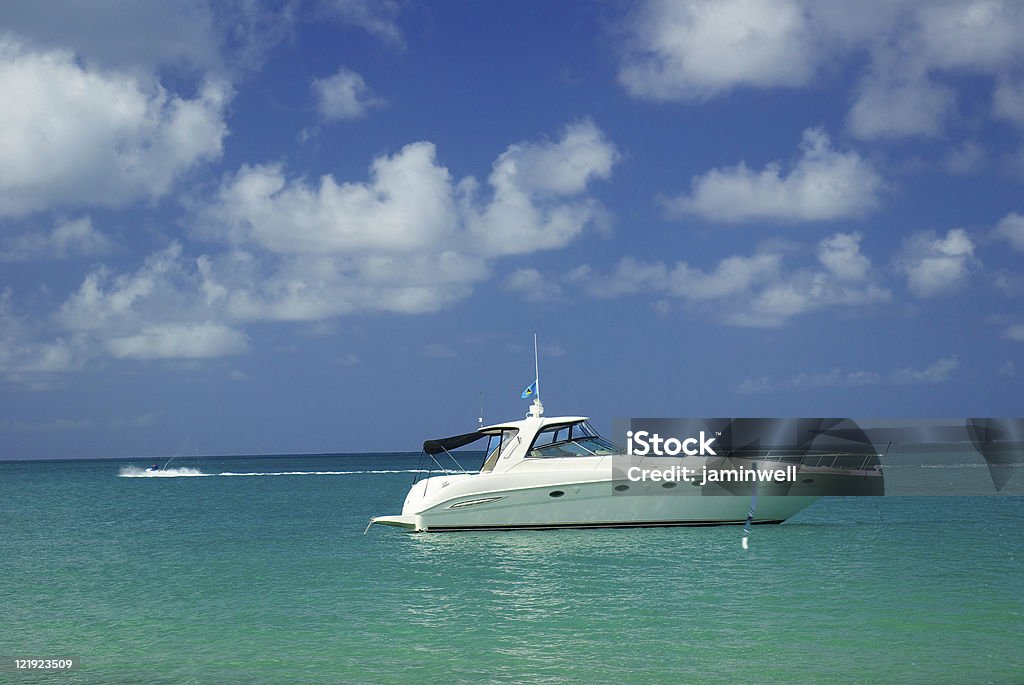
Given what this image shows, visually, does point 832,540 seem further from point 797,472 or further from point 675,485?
point 675,485

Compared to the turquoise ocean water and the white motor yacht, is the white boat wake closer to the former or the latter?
the turquoise ocean water

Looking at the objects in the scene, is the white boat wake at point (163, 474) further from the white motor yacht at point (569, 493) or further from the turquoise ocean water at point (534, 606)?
the white motor yacht at point (569, 493)

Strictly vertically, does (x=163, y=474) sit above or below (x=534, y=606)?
below

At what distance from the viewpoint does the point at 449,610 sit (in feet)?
58.5

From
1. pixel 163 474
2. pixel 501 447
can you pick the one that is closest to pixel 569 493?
pixel 501 447

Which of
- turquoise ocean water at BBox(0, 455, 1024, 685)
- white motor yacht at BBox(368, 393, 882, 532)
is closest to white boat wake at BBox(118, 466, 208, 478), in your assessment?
turquoise ocean water at BBox(0, 455, 1024, 685)

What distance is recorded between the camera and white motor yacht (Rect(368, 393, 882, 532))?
88.9 ft

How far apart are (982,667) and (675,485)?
14685mm

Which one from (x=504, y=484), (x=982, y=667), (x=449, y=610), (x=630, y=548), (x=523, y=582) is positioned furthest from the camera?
(x=504, y=484)

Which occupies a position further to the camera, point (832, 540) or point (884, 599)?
point (832, 540)

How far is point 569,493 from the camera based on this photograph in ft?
88.5

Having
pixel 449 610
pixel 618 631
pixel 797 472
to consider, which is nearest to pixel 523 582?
pixel 449 610

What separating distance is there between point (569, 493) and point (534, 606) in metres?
9.08

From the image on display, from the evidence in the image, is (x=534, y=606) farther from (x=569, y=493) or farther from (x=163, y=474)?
(x=163, y=474)
